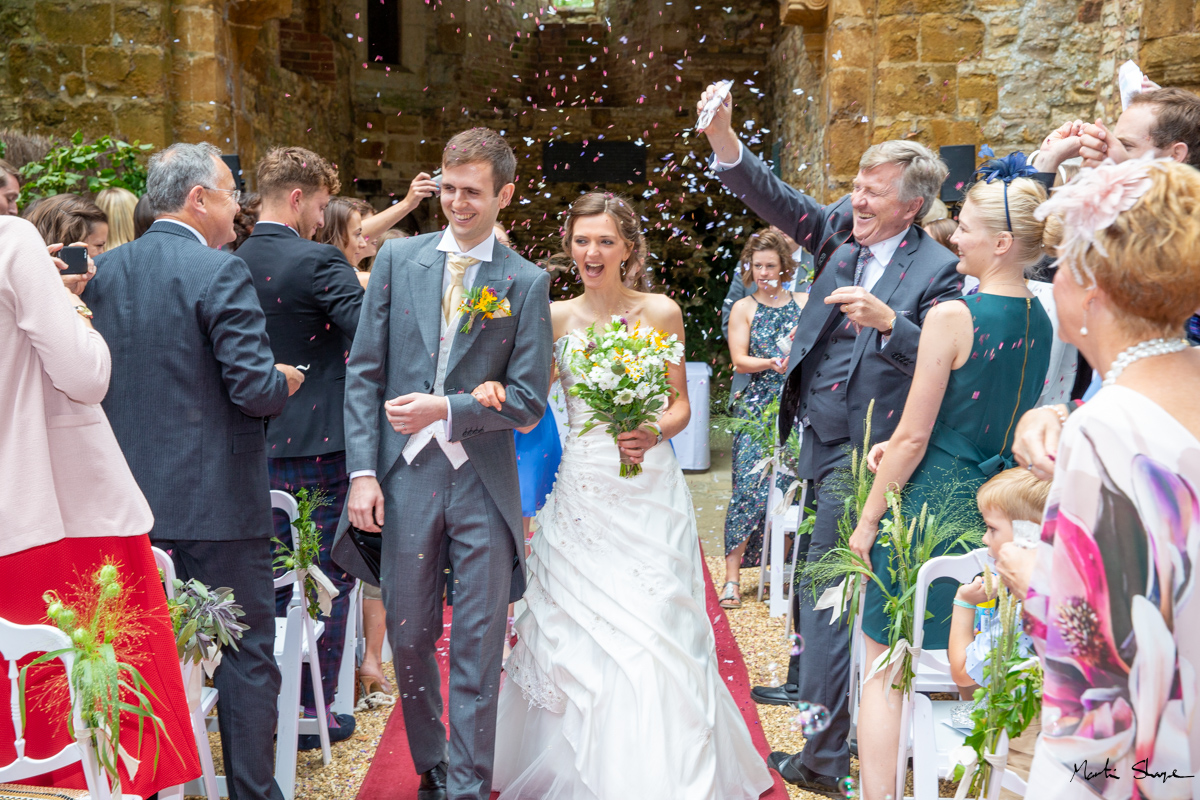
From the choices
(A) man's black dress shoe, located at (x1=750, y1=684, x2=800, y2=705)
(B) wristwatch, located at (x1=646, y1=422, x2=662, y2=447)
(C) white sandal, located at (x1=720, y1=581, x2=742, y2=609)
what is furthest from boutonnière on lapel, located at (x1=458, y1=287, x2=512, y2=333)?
(C) white sandal, located at (x1=720, y1=581, x2=742, y2=609)

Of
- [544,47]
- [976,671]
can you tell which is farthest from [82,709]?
[544,47]

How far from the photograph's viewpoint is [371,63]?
1151cm

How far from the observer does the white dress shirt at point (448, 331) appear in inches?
115

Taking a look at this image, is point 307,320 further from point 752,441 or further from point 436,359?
point 752,441

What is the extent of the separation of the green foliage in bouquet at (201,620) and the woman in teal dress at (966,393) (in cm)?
176

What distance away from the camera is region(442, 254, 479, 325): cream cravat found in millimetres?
3008

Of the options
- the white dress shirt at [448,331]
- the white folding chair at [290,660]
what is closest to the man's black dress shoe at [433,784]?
the white folding chair at [290,660]

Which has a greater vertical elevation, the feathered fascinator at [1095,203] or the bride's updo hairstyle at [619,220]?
the feathered fascinator at [1095,203]

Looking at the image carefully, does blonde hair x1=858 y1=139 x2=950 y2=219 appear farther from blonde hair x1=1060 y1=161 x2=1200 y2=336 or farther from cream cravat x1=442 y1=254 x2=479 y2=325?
blonde hair x1=1060 y1=161 x2=1200 y2=336

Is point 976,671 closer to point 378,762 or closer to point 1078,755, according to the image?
point 1078,755

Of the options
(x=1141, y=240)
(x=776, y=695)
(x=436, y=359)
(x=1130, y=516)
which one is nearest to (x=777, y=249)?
(x=776, y=695)

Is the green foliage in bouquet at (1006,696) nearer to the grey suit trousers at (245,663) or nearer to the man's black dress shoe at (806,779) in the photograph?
the man's black dress shoe at (806,779)

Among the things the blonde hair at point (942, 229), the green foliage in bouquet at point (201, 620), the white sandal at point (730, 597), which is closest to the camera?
the green foliage in bouquet at point (201, 620)

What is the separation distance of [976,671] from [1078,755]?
3.54ft
